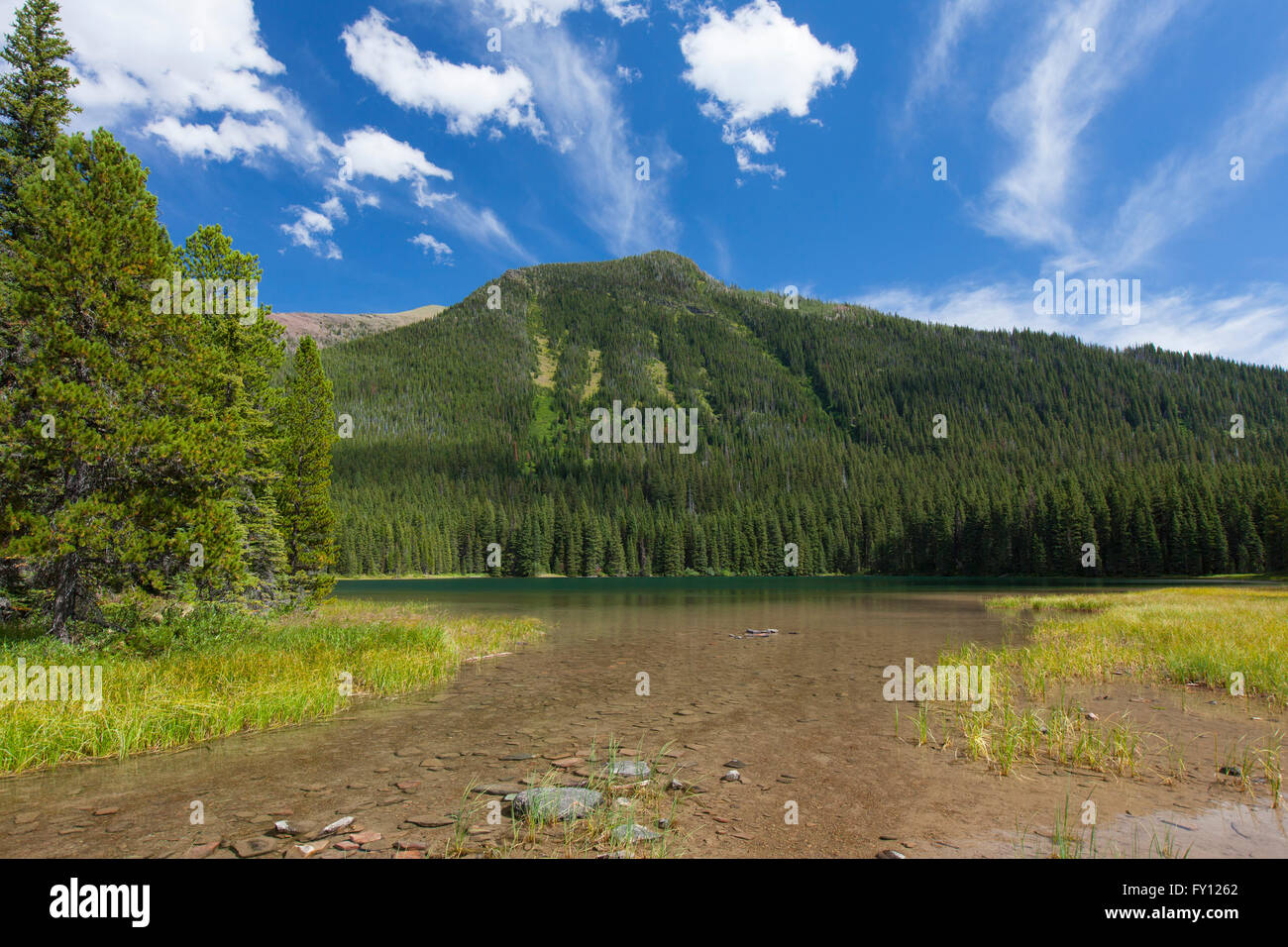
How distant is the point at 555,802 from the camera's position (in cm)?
881

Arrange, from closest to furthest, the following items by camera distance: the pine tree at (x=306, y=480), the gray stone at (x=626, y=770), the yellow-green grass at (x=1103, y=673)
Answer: the gray stone at (x=626, y=770)
the yellow-green grass at (x=1103, y=673)
the pine tree at (x=306, y=480)

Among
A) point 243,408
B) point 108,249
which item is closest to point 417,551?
point 243,408

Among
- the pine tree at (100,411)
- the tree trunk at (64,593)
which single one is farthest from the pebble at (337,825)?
the tree trunk at (64,593)

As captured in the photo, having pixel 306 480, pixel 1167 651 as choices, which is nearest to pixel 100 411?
pixel 306 480

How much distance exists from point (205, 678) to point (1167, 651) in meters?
31.5

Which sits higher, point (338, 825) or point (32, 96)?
point (32, 96)

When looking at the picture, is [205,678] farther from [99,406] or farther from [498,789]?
[498,789]

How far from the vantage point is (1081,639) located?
26.0 meters

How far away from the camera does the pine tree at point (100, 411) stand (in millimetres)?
15836

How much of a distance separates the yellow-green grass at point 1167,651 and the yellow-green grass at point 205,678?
2045 cm

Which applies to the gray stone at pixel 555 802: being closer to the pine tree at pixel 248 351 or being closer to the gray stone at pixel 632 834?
the gray stone at pixel 632 834

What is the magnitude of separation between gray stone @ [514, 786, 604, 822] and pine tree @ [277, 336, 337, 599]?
1340 inches
